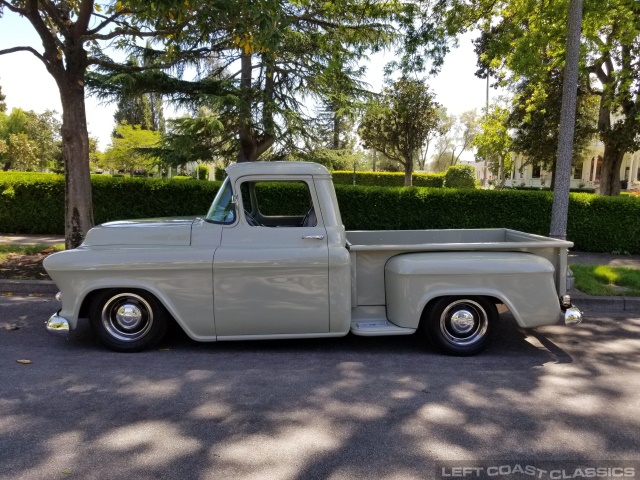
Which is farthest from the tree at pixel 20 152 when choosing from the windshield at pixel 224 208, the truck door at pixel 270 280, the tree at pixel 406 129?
the truck door at pixel 270 280

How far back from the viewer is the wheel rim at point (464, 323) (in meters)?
4.85

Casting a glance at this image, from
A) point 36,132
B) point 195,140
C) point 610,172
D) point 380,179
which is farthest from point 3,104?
point 610,172

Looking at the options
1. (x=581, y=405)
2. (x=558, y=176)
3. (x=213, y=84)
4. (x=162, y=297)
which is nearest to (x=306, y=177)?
(x=162, y=297)

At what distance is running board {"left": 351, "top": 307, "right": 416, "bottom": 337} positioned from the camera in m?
4.73

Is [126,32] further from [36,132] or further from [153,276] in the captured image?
[36,132]

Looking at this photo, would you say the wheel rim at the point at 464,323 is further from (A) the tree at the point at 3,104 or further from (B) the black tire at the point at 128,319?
(A) the tree at the point at 3,104

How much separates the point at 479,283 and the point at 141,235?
350cm

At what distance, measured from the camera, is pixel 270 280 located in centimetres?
463

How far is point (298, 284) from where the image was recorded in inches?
182

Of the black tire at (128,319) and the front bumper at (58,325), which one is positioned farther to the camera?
the black tire at (128,319)

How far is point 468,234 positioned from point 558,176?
7.43 ft

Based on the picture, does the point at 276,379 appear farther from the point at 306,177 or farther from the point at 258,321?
the point at 306,177

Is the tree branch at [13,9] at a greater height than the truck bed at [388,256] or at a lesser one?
greater

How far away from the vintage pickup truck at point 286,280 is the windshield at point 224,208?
0.05 ft
